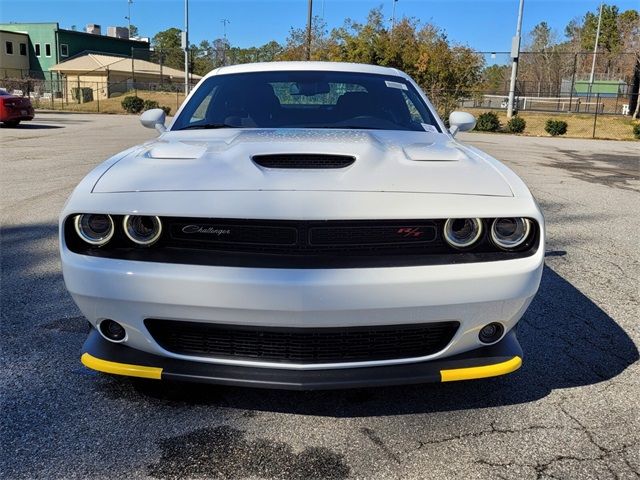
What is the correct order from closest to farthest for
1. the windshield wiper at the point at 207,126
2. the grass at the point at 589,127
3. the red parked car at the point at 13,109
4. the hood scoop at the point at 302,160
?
the hood scoop at the point at 302,160 < the windshield wiper at the point at 207,126 < the red parked car at the point at 13,109 < the grass at the point at 589,127

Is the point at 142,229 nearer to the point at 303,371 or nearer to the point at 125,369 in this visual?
the point at 125,369

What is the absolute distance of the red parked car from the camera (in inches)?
710

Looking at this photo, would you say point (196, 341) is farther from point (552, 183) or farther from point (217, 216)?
point (552, 183)

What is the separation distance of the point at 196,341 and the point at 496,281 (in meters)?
1.20

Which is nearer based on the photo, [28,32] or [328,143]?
[328,143]

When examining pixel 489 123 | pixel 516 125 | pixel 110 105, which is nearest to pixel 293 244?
pixel 516 125

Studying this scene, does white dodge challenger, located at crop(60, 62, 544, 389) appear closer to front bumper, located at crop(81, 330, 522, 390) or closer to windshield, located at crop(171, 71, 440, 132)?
Result: front bumper, located at crop(81, 330, 522, 390)

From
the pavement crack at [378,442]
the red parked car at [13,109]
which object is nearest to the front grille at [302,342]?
the pavement crack at [378,442]

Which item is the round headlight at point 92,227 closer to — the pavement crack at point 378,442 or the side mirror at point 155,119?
the pavement crack at point 378,442

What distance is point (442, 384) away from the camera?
110 inches

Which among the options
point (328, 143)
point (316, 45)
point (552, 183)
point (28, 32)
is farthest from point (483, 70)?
point (28, 32)

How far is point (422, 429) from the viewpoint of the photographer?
2438mm

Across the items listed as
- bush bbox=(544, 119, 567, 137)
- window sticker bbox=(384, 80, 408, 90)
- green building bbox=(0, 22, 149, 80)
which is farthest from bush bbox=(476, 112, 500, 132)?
green building bbox=(0, 22, 149, 80)

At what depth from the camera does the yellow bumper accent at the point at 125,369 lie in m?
2.26
